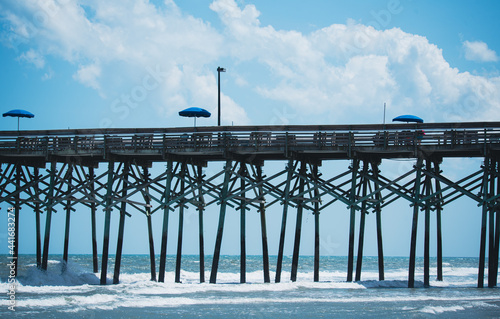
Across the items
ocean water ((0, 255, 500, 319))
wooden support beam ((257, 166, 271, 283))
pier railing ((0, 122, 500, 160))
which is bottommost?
ocean water ((0, 255, 500, 319))

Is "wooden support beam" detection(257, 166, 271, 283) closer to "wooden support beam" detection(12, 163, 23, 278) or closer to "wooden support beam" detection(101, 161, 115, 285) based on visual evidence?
"wooden support beam" detection(101, 161, 115, 285)

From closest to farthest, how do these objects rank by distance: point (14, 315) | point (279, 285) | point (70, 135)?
point (14, 315) < point (279, 285) < point (70, 135)

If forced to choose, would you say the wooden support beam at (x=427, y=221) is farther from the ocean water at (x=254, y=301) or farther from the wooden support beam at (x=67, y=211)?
the wooden support beam at (x=67, y=211)

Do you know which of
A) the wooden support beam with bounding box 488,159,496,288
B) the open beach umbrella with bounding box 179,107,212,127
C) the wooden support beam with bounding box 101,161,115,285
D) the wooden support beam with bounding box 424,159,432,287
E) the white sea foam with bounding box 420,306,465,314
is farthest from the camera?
the open beach umbrella with bounding box 179,107,212,127

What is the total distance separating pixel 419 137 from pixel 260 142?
680 cm

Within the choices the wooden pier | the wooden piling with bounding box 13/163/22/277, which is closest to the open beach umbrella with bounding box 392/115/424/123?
the wooden pier

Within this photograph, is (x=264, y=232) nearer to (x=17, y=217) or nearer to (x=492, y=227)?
(x=492, y=227)

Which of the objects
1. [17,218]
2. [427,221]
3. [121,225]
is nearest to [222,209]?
[121,225]

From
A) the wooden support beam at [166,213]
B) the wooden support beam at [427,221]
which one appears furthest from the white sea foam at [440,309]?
the wooden support beam at [166,213]

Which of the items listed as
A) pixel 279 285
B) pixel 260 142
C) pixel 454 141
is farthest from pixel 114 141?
pixel 454 141

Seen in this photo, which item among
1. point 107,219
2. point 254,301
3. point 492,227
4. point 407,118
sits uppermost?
point 407,118

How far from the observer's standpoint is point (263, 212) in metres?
31.8

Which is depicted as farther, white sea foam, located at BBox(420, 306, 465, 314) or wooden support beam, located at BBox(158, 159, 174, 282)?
wooden support beam, located at BBox(158, 159, 174, 282)

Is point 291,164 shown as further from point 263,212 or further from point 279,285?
point 279,285
